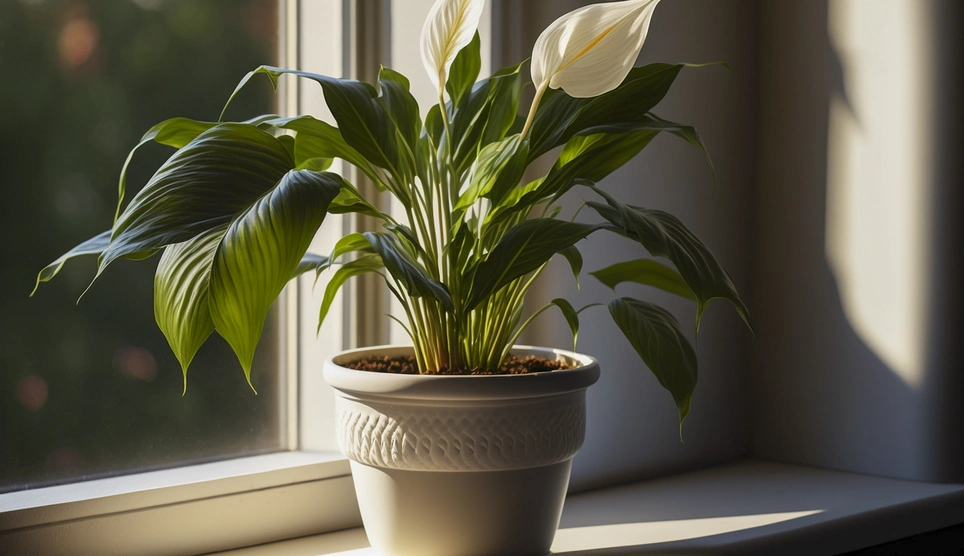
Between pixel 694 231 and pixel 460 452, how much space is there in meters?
0.72

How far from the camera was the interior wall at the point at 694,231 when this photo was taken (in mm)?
1236

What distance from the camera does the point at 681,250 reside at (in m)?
0.74

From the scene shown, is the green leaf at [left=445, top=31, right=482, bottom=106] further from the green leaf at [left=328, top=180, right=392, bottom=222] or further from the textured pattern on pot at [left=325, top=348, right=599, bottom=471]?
the textured pattern on pot at [left=325, top=348, right=599, bottom=471]

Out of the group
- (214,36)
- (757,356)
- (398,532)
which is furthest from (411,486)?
(757,356)

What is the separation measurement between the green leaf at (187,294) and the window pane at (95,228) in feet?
1.44

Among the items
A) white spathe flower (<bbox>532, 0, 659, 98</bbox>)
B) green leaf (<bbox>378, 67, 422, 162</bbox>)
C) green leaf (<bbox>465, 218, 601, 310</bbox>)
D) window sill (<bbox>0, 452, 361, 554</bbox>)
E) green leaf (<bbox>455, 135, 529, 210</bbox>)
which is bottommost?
window sill (<bbox>0, 452, 361, 554</bbox>)

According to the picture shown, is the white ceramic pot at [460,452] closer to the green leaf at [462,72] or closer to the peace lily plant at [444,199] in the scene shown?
the peace lily plant at [444,199]

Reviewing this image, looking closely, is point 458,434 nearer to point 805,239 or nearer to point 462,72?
point 462,72

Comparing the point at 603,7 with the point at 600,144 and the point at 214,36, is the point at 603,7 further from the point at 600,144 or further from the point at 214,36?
the point at 214,36

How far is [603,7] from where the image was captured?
0.77 m

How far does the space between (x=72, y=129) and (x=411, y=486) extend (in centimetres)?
57

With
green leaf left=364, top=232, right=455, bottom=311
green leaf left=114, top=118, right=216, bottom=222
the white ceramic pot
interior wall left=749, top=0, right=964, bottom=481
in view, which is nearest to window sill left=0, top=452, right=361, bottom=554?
the white ceramic pot

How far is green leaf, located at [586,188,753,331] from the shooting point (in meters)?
0.72

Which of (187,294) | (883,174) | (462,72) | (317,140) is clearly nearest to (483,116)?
(462,72)
